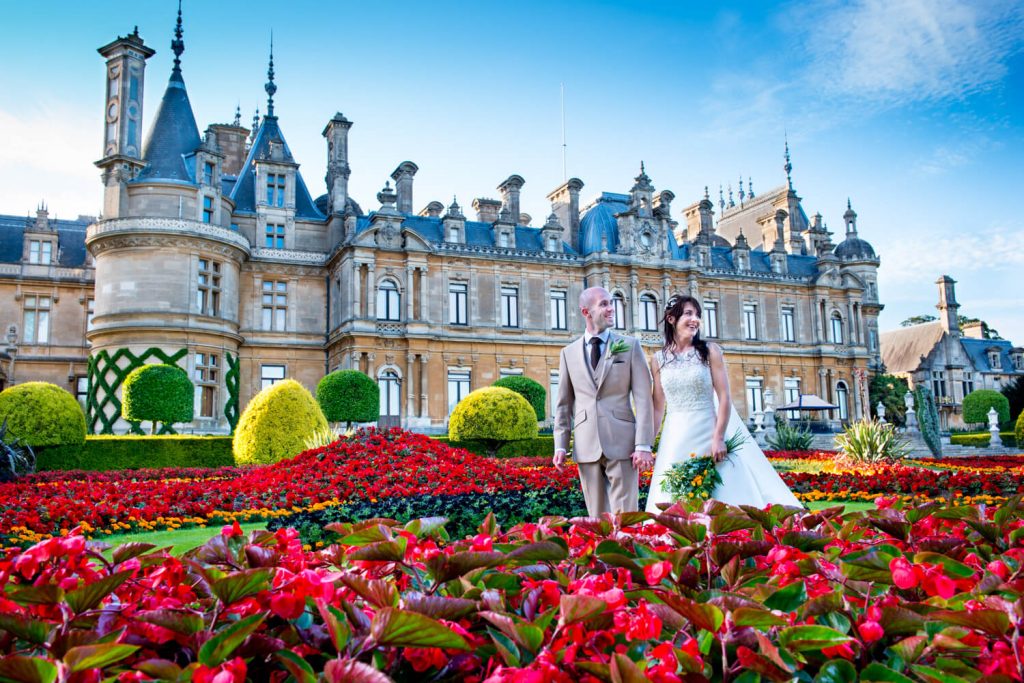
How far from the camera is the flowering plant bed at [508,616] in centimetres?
153

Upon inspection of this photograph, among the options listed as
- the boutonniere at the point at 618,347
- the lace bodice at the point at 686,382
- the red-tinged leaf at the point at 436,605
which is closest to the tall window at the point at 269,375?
the lace bodice at the point at 686,382

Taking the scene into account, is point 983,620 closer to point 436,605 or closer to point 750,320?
point 436,605

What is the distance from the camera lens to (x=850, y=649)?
1684 mm

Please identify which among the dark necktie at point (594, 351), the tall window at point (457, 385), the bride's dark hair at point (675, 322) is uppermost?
the tall window at point (457, 385)

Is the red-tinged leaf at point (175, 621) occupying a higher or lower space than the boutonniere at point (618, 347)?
lower

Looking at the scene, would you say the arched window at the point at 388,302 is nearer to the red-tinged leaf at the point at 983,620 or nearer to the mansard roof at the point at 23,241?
the mansard roof at the point at 23,241

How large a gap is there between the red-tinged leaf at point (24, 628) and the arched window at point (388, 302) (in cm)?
2860

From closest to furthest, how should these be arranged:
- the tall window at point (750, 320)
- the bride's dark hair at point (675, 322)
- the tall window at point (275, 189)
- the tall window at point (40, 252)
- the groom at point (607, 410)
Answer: the groom at point (607, 410) → the bride's dark hair at point (675, 322) → the tall window at point (275, 189) → the tall window at point (40, 252) → the tall window at point (750, 320)

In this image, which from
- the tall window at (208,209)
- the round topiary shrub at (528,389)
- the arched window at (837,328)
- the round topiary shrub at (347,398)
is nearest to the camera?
the round topiary shrub at (347,398)

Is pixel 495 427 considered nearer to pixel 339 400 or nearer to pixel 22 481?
pixel 339 400

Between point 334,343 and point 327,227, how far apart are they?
16.0 ft

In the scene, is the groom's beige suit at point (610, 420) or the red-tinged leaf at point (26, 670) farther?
the groom's beige suit at point (610, 420)

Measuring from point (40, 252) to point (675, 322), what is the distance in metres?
32.9

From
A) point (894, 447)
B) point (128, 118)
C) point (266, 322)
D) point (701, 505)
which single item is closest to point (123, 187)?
point (128, 118)
